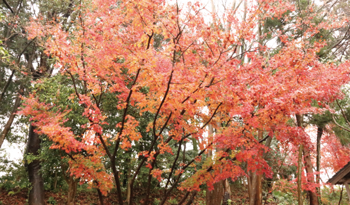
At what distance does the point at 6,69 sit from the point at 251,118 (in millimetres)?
12127

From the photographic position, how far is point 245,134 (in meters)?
5.09

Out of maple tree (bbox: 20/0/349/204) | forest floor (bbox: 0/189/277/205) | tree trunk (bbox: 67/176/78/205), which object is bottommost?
forest floor (bbox: 0/189/277/205)

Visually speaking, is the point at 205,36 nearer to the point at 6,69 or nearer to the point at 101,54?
the point at 101,54

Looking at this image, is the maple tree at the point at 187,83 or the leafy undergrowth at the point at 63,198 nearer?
the maple tree at the point at 187,83

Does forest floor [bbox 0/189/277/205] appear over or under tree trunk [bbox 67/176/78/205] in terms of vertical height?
under

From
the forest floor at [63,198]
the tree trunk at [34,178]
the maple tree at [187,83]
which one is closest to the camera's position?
the maple tree at [187,83]

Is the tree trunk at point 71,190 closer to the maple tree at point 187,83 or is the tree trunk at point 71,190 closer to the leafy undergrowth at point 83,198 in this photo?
the leafy undergrowth at point 83,198

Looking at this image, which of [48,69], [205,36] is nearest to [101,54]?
[205,36]

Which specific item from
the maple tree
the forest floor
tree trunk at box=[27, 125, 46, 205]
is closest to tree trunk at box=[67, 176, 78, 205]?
the forest floor

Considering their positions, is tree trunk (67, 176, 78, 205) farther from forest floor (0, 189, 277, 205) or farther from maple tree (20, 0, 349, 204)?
maple tree (20, 0, 349, 204)

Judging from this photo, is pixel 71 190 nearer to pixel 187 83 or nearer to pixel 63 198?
pixel 63 198

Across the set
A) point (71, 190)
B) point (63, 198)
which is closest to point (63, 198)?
point (63, 198)

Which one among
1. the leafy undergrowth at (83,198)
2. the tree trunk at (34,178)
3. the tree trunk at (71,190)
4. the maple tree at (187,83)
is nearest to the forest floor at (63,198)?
the leafy undergrowth at (83,198)

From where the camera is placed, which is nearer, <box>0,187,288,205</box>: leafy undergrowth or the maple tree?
the maple tree
